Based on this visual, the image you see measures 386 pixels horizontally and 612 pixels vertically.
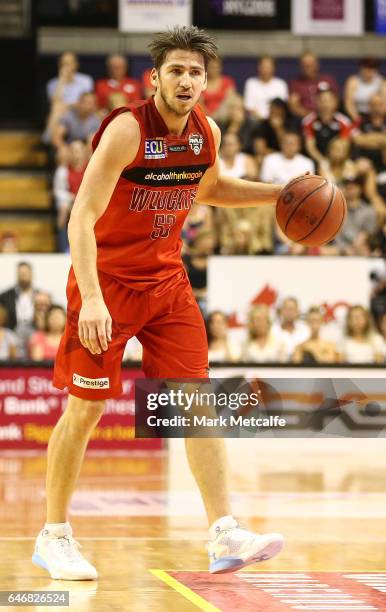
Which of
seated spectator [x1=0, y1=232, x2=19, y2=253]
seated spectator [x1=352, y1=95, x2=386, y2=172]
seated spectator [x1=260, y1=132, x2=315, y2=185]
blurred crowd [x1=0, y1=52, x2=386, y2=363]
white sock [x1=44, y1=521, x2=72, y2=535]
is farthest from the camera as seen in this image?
seated spectator [x1=352, y1=95, x2=386, y2=172]

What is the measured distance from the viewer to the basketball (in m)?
5.17

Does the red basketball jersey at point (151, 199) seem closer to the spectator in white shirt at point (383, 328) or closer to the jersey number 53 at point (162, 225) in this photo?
the jersey number 53 at point (162, 225)

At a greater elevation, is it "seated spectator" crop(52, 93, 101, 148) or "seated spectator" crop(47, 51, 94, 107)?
"seated spectator" crop(47, 51, 94, 107)

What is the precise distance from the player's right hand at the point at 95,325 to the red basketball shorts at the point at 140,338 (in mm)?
248

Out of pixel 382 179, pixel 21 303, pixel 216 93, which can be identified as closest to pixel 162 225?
pixel 21 303

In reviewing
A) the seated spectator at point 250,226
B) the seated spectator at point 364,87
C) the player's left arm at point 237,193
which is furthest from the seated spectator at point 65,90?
the player's left arm at point 237,193

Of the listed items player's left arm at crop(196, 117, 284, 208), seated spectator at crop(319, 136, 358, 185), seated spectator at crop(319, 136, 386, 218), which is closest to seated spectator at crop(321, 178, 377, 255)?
seated spectator at crop(319, 136, 386, 218)

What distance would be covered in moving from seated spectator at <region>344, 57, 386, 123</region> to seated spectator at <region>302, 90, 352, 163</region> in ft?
2.17

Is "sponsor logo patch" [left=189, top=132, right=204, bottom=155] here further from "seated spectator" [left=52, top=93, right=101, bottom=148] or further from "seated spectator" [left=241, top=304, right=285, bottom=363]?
"seated spectator" [left=52, top=93, right=101, bottom=148]

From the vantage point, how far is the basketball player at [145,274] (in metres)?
4.77

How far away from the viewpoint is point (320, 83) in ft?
48.4

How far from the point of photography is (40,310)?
11.0 metres

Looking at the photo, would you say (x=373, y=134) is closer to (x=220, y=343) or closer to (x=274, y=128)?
(x=274, y=128)

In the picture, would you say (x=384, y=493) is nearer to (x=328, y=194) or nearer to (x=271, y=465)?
(x=271, y=465)
